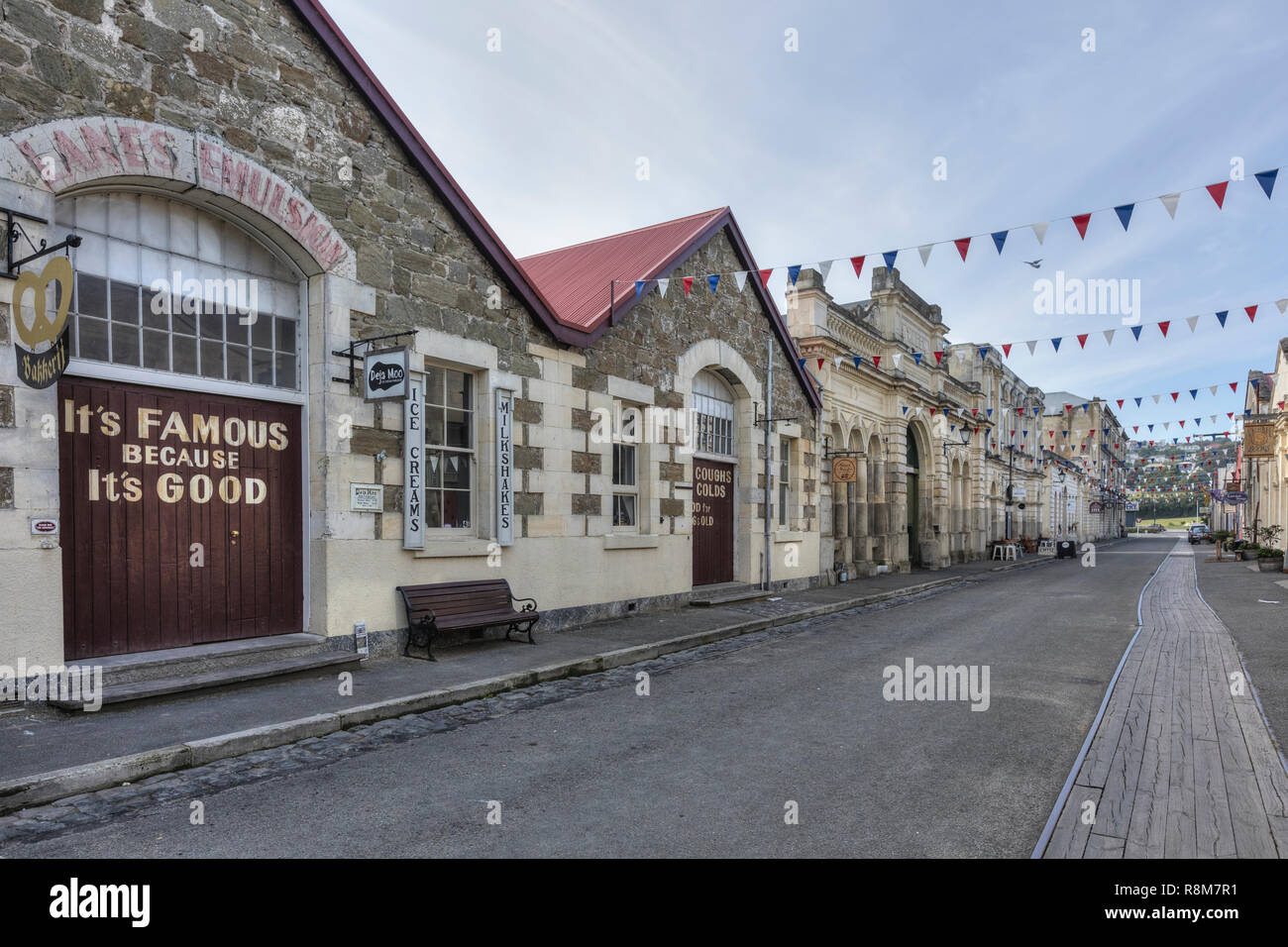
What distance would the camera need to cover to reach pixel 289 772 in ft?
17.4

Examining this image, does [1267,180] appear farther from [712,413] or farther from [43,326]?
[43,326]

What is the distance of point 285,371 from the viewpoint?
852cm

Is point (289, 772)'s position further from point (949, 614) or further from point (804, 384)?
point (804, 384)

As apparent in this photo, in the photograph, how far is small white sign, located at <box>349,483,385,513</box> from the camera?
336 inches

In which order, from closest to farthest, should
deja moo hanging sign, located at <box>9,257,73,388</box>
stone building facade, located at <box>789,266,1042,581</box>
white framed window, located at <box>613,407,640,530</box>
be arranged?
1. deja moo hanging sign, located at <box>9,257,73,388</box>
2. white framed window, located at <box>613,407,640,530</box>
3. stone building facade, located at <box>789,266,1042,581</box>

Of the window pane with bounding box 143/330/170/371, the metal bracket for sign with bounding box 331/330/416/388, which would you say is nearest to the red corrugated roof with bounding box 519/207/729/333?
the metal bracket for sign with bounding box 331/330/416/388

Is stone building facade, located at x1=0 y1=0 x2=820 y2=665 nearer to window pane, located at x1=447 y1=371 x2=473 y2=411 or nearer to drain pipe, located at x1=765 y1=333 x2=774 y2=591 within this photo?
window pane, located at x1=447 y1=371 x2=473 y2=411

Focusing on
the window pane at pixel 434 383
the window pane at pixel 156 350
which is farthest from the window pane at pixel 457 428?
the window pane at pixel 156 350

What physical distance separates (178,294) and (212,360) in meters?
0.67

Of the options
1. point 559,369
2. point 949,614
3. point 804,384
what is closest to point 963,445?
point 804,384

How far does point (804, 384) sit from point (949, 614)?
620 centimetres

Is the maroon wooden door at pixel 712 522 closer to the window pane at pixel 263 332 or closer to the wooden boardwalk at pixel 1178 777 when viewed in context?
the wooden boardwalk at pixel 1178 777

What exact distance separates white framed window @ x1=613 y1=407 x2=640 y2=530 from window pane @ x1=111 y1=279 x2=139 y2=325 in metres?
6.93

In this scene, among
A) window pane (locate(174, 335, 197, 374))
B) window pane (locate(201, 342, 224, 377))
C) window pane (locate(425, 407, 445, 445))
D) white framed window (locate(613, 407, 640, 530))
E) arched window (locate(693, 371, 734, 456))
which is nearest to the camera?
window pane (locate(174, 335, 197, 374))
